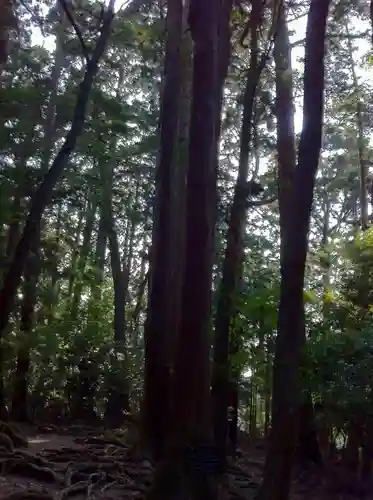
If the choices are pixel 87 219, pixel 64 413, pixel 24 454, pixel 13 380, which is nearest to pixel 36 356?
pixel 13 380

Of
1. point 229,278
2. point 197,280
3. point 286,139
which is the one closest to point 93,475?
point 197,280

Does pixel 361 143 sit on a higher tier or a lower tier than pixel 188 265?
higher

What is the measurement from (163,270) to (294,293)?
4894 mm

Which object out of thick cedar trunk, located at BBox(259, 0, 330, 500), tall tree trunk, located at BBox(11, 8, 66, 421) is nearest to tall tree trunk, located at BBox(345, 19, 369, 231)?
tall tree trunk, located at BBox(11, 8, 66, 421)

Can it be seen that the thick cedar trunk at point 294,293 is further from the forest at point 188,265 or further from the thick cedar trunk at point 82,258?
the thick cedar trunk at point 82,258

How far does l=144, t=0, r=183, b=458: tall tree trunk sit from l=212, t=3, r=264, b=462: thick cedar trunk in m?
0.92

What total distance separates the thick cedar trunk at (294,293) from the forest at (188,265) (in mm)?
23

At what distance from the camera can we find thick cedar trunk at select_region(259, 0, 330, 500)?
8.05 metres

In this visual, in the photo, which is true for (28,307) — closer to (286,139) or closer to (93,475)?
(286,139)

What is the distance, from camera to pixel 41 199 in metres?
13.6

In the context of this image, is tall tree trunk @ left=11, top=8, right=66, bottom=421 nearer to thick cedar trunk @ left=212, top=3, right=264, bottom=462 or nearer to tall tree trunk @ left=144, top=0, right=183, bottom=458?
tall tree trunk @ left=144, top=0, right=183, bottom=458

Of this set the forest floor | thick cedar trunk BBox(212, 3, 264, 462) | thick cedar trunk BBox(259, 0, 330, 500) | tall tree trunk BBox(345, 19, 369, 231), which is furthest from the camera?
tall tree trunk BBox(345, 19, 369, 231)

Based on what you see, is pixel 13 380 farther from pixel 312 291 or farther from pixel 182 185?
pixel 312 291

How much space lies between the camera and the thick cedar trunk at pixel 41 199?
1300 centimetres
